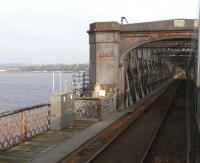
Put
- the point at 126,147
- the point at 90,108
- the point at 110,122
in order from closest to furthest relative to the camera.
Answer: the point at 126,147
the point at 110,122
the point at 90,108

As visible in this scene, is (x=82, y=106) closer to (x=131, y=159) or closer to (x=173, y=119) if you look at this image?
(x=173, y=119)

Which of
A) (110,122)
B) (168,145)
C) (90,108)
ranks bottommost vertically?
(168,145)

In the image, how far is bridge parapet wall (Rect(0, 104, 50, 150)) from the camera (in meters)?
15.0

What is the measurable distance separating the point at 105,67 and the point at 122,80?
2.10 m

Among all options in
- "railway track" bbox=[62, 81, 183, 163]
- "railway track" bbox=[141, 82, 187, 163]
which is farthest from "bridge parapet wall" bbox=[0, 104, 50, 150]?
"railway track" bbox=[141, 82, 187, 163]

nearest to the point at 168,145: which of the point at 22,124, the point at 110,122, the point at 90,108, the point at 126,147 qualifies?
the point at 126,147

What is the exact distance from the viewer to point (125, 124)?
22.1m

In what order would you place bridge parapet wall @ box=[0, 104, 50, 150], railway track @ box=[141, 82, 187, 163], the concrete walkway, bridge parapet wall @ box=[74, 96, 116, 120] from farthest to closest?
bridge parapet wall @ box=[74, 96, 116, 120] < bridge parapet wall @ box=[0, 104, 50, 150] < railway track @ box=[141, 82, 187, 163] < the concrete walkway

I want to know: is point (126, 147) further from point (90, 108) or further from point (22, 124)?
point (90, 108)

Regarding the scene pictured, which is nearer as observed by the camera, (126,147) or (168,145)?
(126,147)

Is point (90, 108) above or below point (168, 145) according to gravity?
above

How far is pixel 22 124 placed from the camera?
1650cm

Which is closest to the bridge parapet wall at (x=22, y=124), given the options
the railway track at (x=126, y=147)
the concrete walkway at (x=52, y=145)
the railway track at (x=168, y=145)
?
the concrete walkway at (x=52, y=145)

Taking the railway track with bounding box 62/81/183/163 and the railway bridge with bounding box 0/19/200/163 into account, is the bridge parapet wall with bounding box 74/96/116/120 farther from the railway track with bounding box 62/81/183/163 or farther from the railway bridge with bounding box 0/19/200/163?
the railway track with bounding box 62/81/183/163
